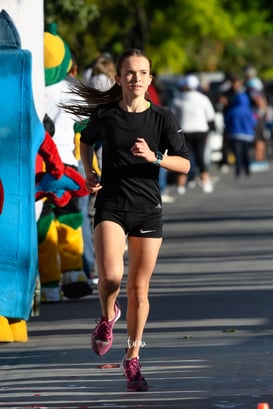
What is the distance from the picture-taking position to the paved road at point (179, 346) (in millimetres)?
7875

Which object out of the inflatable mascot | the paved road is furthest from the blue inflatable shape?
the paved road

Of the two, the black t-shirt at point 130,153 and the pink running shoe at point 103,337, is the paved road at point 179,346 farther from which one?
the black t-shirt at point 130,153

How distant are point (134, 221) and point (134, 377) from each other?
816 mm

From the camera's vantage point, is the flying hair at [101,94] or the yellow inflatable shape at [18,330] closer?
the flying hair at [101,94]

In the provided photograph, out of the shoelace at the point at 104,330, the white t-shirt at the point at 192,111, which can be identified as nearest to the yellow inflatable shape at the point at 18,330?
the shoelace at the point at 104,330

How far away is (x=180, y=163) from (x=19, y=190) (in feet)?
6.07

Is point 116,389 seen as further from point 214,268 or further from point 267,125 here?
point 267,125

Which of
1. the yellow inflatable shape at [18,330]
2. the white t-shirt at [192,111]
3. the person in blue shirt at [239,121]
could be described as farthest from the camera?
the person in blue shirt at [239,121]

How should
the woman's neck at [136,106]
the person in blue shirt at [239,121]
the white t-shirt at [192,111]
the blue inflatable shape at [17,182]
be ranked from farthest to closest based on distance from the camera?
the person in blue shirt at [239,121]
the white t-shirt at [192,111]
the blue inflatable shape at [17,182]
the woman's neck at [136,106]

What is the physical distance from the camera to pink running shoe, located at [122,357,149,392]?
795 cm

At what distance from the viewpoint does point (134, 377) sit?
7957 mm

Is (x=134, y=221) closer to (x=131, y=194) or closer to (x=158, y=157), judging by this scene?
(x=131, y=194)

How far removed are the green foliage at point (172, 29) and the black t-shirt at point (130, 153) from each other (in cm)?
1484

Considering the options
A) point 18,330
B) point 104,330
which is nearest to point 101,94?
point 104,330
